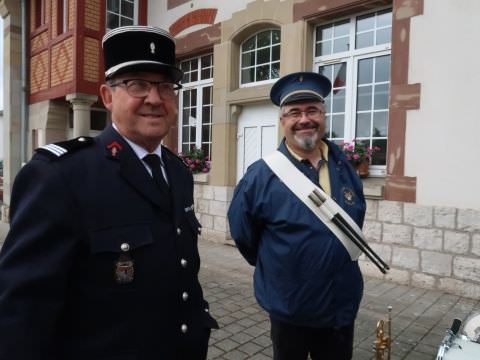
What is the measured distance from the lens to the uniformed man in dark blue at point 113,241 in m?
1.22

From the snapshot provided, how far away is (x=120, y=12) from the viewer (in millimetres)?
9570

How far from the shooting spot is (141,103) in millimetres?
1503

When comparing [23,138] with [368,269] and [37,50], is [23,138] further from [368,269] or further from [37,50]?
[368,269]

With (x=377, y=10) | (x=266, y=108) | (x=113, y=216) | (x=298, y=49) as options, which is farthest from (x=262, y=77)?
(x=113, y=216)

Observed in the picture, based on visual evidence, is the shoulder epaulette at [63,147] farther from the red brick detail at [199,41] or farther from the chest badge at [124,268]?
the red brick detail at [199,41]

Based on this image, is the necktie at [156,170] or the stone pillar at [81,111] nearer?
the necktie at [156,170]

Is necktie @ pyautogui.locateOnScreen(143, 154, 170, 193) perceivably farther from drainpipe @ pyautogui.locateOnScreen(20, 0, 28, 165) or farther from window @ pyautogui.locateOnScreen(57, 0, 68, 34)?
drainpipe @ pyautogui.locateOnScreen(20, 0, 28, 165)

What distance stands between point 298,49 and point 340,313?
4.99 meters

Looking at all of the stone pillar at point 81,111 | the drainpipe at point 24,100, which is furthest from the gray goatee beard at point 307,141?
the drainpipe at point 24,100

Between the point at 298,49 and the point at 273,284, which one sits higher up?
the point at 298,49

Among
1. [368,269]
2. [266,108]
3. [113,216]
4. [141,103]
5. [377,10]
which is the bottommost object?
[368,269]

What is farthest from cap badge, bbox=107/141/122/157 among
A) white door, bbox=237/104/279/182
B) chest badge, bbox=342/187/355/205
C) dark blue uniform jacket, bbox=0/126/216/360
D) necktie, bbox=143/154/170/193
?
white door, bbox=237/104/279/182

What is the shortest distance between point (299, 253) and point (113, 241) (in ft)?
3.43

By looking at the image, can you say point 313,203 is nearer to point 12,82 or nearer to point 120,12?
point 120,12
